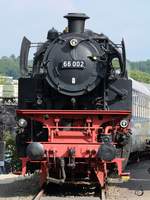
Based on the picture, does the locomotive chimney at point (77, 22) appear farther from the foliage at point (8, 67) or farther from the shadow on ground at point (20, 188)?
the foliage at point (8, 67)

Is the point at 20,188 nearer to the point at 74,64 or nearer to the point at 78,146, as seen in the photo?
the point at 78,146

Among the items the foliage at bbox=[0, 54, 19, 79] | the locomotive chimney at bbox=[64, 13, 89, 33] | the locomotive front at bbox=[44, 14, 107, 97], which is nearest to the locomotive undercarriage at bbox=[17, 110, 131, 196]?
the locomotive front at bbox=[44, 14, 107, 97]

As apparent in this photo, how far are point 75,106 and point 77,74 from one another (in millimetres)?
742

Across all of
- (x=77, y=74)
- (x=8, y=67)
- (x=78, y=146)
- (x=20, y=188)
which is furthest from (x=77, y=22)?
(x=8, y=67)

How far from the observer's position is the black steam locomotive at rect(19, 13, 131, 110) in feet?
40.7

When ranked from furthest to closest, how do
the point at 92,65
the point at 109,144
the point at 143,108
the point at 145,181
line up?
1. the point at 143,108
2. the point at 145,181
3. the point at 92,65
4. the point at 109,144

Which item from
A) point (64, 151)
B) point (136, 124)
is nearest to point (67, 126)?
point (64, 151)

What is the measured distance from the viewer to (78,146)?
38.9 feet

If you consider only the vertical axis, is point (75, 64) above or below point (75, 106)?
above

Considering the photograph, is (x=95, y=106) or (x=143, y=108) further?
(x=143, y=108)

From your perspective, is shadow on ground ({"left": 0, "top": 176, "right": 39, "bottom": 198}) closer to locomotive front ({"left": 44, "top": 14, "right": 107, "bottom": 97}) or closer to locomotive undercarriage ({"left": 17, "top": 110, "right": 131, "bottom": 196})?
locomotive undercarriage ({"left": 17, "top": 110, "right": 131, "bottom": 196})

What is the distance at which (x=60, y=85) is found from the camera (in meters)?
12.4

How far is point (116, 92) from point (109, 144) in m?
1.43

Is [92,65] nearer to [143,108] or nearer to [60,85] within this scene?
[60,85]
